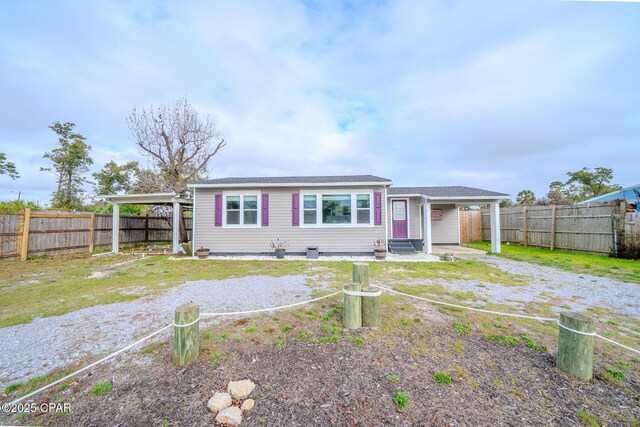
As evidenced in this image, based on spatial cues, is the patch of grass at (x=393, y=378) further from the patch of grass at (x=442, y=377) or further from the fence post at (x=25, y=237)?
the fence post at (x=25, y=237)

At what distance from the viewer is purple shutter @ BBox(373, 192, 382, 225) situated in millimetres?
9656

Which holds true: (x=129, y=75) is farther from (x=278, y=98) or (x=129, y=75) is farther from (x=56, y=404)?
(x=56, y=404)

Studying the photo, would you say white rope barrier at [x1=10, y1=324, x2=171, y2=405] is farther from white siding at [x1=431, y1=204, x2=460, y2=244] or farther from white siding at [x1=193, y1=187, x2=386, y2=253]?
white siding at [x1=431, y1=204, x2=460, y2=244]

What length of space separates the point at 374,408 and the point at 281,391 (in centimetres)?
79

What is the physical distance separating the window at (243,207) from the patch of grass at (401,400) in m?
8.53

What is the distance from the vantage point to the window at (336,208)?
382 inches

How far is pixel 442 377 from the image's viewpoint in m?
2.26

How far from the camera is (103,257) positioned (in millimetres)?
9750

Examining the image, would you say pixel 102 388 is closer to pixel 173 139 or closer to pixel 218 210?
pixel 218 210

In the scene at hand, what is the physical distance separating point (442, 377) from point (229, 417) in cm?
187

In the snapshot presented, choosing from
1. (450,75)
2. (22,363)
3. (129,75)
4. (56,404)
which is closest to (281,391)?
(56,404)

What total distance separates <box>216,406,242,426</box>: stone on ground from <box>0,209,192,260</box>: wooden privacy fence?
12.0 meters

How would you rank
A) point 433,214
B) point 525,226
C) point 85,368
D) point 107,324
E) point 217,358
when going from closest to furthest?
1. point 85,368
2. point 217,358
3. point 107,324
4. point 525,226
5. point 433,214

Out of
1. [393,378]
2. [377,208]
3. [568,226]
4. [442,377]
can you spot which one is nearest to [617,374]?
[442,377]
